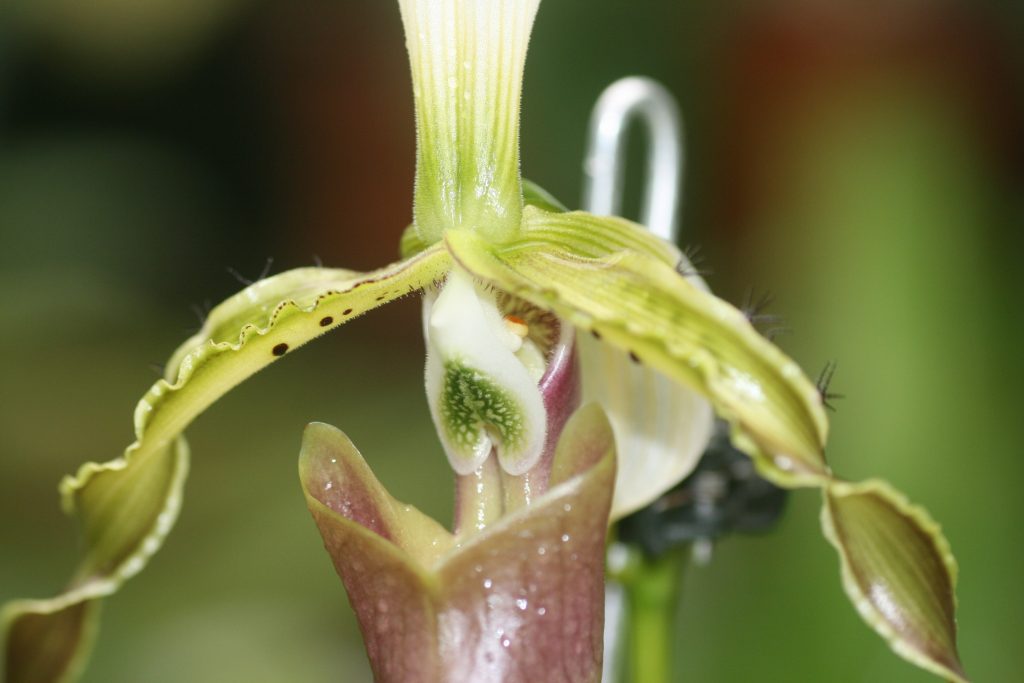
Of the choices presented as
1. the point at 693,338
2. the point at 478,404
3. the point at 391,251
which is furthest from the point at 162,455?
the point at 391,251

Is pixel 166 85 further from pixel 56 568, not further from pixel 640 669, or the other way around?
pixel 640 669

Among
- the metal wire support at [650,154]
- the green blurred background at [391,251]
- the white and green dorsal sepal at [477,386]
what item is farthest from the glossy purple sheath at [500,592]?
the green blurred background at [391,251]

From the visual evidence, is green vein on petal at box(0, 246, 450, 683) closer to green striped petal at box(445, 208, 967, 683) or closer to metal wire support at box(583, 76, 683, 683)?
green striped petal at box(445, 208, 967, 683)

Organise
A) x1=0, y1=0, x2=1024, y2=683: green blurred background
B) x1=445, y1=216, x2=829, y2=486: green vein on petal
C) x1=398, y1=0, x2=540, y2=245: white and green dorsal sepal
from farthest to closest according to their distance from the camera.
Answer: x1=0, y1=0, x2=1024, y2=683: green blurred background, x1=398, y1=0, x2=540, y2=245: white and green dorsal sepal, x1=445, y1=216, x2=829, y2=486: green vein on petal

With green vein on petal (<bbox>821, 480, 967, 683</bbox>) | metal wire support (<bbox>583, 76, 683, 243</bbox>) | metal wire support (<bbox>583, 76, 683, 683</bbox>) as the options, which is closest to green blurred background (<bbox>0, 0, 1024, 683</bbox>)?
metal wire support (<bbox>583, 76, 683, 683</bbox>)

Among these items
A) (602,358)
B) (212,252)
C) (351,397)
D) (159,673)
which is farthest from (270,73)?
(602,358)

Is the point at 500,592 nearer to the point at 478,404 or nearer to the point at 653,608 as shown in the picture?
the point at 478,404
